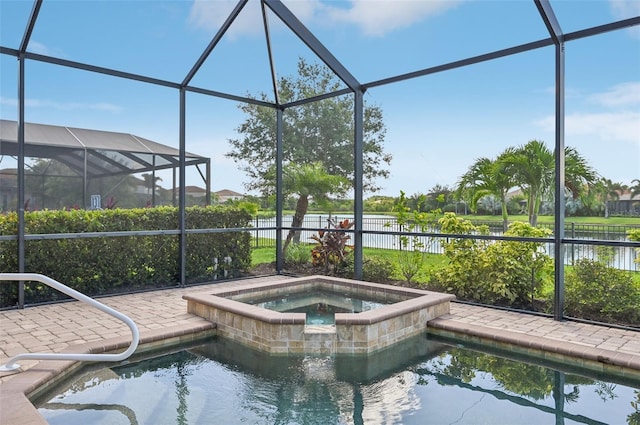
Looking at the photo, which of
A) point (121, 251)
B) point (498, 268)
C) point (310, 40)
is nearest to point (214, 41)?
point (310, 40)

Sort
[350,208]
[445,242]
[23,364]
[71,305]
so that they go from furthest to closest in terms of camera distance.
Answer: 1. [350,208]
2. [445,242]
3. [71,305]
4. [23,364]

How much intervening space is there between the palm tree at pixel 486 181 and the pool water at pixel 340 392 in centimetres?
558

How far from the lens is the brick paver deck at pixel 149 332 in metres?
3.55

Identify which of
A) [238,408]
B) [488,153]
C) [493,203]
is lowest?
[238,408]

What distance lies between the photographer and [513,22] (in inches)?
299

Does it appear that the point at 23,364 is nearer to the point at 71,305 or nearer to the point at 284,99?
the point at 71,305

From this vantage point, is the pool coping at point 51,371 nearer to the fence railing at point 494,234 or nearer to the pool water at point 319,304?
the pool water at point 319,304

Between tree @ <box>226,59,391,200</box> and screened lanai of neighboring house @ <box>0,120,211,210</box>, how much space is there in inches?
204

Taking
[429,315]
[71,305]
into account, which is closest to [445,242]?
[429,315]

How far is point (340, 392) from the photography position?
3.41 m

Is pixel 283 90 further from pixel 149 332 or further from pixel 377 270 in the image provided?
pixel 149 332

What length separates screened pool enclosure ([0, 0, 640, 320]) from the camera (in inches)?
216

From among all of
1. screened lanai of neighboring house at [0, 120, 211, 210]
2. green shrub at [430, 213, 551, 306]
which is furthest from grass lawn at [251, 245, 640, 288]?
screened lanai of neighboring house at [0, 120, 211, 210]

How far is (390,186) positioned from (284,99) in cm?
432
